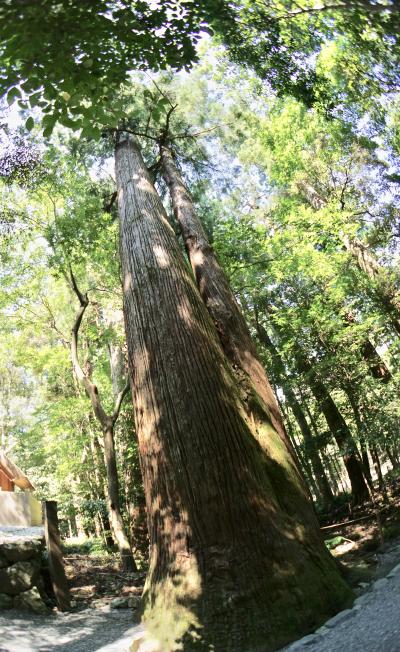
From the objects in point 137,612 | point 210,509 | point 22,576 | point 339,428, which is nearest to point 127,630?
point 137,612

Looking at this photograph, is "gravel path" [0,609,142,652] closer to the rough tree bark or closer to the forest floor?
the forest floor

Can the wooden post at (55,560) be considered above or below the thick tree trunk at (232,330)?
below

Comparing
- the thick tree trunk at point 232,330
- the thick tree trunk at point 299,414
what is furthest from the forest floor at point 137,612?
the thick tree trunk at point 299,414

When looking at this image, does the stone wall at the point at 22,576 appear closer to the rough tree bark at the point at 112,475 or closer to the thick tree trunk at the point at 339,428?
the rough tree bark at the point at 112,475

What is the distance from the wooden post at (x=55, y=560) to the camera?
5961 millimetres

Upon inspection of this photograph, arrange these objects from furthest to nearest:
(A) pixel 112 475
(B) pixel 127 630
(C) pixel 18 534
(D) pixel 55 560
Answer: (A) pixel 112 475 → (C) pixel 18 534 → (D) pixel 55 560 → (B) pixel 127 630

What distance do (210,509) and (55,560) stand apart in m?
4.02

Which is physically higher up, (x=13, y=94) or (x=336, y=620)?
(x=13, y=94)

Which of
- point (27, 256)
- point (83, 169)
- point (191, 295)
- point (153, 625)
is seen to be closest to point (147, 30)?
point (191, 295)

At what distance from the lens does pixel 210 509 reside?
3.36 meters

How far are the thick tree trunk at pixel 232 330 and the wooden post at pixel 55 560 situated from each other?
3.61 metres

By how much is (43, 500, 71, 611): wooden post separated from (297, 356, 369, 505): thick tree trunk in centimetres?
501

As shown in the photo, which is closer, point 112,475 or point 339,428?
point 112,475

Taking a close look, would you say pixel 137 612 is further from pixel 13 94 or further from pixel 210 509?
pixel 13 94
